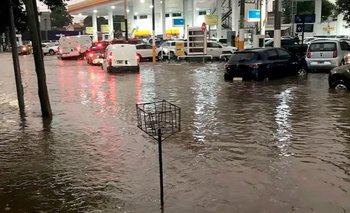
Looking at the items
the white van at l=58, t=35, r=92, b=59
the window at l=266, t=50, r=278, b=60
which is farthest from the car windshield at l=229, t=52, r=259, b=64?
the white van at l=58, t=35, r=92, b=59

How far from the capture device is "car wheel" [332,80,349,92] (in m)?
16.0

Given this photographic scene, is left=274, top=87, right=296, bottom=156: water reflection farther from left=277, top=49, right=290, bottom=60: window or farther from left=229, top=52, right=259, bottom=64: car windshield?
left=277, top=49, right=290, bottom=60: window

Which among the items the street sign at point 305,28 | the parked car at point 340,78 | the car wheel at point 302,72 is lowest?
the car wheel at point 302,72

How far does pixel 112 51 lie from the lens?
85.7 ft

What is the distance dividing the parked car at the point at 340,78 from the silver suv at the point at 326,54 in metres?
6.01

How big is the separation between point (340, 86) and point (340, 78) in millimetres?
307

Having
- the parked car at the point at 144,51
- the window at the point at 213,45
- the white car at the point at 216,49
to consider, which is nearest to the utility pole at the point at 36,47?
the white car at the point at 216,49

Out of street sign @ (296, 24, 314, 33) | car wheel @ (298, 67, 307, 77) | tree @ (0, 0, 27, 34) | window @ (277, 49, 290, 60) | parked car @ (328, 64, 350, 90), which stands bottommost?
car wheel @ (298, 67, 307, 77)

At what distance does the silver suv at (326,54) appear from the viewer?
22078 millimetres

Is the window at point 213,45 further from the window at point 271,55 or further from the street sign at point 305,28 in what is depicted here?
the window at point 271,55

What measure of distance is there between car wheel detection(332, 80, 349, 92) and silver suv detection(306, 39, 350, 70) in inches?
236

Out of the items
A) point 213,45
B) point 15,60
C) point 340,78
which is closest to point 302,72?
point 340,78

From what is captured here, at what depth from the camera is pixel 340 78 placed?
52.6 ft

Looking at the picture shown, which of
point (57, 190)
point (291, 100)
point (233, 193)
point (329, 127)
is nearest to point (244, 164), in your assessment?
point (233, 193)
